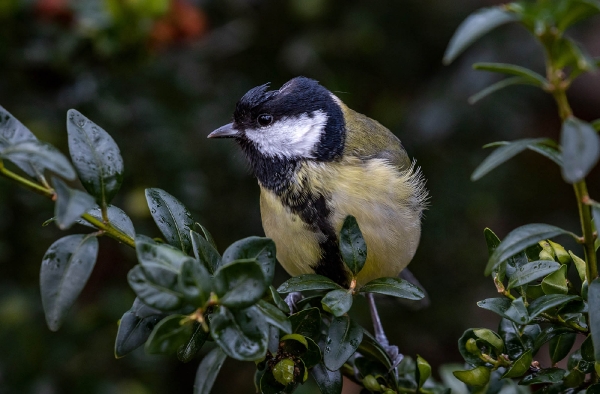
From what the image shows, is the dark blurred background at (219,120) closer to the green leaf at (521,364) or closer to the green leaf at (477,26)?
the green leaf at (521,364)

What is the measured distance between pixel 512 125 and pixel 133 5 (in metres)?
1.83

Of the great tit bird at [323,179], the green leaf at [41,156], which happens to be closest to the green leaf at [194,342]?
the green leaf at [41,156]

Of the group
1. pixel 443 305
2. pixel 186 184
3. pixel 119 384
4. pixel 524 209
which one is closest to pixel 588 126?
pixel 186 184

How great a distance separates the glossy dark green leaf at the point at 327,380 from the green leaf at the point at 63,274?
1.76ft

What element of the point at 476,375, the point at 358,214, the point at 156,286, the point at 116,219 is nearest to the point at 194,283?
the point at 156,286

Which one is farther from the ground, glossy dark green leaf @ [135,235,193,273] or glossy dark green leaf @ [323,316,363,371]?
glossy dark green leaf @ [135,235,193,273]

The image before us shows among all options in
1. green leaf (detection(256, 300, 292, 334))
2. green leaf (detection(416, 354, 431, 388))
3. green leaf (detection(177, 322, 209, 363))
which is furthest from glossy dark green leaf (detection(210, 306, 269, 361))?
green leaf (detection(416, 354, 431, 388))

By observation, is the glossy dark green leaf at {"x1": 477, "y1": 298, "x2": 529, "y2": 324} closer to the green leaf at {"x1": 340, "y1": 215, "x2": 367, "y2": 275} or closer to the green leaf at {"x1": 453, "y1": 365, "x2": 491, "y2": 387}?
the green leaf at {"x1": 453, "y1": 365, "x2": 491, "y2": 387}

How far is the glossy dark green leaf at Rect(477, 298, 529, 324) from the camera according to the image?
3.96ft

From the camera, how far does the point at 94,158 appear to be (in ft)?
3.98

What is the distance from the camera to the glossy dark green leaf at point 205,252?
4.08 ft

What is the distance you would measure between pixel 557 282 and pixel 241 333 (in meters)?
0.61

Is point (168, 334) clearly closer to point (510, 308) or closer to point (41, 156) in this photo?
point (41, 156)

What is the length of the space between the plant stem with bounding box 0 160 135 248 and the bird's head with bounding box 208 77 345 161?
103cm
